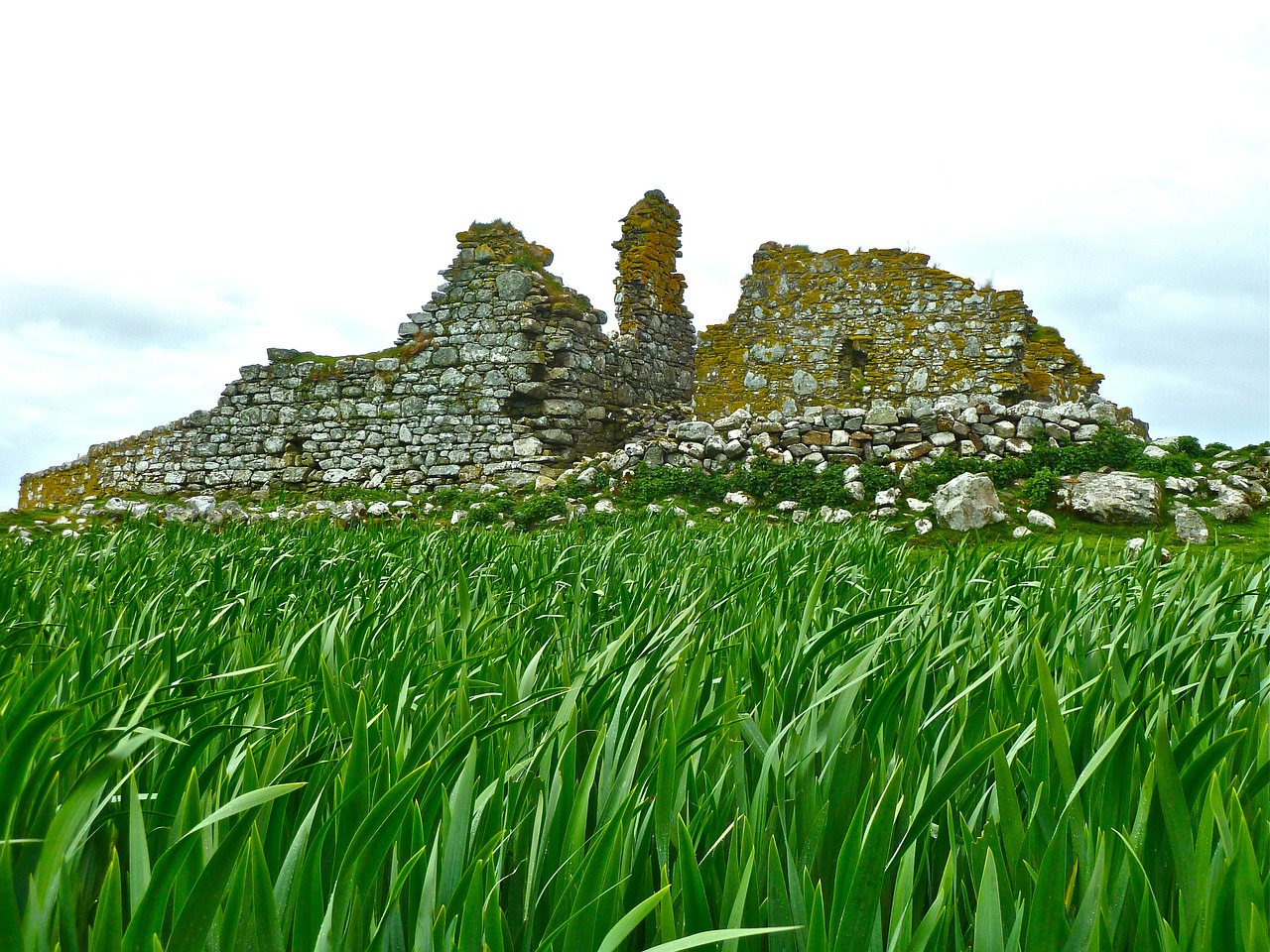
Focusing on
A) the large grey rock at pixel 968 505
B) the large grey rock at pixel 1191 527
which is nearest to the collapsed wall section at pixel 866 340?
the large grey rock at pixel 968 505

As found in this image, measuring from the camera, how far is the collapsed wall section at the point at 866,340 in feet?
34.5

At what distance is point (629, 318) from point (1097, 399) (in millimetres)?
6132

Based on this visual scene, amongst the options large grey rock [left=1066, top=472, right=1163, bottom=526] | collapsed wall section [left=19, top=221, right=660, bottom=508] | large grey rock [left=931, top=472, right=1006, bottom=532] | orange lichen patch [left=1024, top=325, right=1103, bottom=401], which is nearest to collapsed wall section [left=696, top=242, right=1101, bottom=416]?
orange lichen patch [left=1024, top=325, right=1103, bottom=401]

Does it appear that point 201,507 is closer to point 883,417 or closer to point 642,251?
point 642,251

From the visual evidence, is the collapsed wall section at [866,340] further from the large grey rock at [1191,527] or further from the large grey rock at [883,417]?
the large grey rock at [1191,527]

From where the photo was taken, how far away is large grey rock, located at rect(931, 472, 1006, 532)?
21.4 ft

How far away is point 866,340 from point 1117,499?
501 cm

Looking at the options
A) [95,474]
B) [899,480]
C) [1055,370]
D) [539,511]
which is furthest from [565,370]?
[95,474]

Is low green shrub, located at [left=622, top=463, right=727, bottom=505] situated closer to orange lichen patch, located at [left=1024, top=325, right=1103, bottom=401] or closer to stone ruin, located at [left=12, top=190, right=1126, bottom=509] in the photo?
stone ruin, located at [left=12, top=190, right=1126, bottom=509]

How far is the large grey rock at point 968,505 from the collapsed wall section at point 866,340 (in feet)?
13.1

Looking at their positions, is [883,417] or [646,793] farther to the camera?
[883,417]

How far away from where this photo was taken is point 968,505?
21.6 feet

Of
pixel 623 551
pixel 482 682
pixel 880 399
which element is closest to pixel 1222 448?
pixel 880 399

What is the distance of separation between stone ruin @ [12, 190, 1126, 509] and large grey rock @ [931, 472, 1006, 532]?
373 cm
